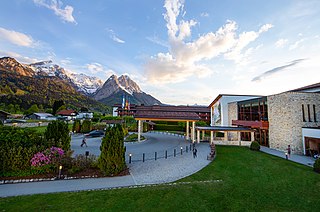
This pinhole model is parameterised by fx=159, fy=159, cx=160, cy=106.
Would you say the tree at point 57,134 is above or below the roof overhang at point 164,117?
→ below

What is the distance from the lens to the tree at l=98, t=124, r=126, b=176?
1060 centimetres

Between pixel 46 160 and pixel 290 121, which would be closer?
pixel 46 160

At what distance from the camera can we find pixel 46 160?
33.5 ft

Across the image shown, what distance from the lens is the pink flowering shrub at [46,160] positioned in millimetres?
9930

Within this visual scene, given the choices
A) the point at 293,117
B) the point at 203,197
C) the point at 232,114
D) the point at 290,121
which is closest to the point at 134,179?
the point at 203,197

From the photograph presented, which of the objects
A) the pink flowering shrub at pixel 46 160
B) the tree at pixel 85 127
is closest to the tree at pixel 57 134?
the pink flowering shrub at pixel 46 160

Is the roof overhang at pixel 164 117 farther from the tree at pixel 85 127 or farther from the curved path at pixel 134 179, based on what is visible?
the tree at pixel 85 127

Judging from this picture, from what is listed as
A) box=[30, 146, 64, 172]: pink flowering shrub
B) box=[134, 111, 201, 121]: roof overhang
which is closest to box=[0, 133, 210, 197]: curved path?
box=[30, 146, 64, 172]: pink flowering shrub

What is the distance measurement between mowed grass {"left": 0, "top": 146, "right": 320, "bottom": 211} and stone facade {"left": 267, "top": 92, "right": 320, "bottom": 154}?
8.43 m

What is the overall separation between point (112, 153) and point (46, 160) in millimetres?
4121

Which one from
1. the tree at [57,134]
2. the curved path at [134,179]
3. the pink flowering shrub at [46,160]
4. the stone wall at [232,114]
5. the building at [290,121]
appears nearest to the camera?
the curved path at [134,179]

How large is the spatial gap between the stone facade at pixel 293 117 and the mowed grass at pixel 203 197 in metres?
8.43

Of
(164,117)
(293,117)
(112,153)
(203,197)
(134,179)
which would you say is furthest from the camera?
(164,117)

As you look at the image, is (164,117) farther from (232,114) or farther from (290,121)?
(290,121)
